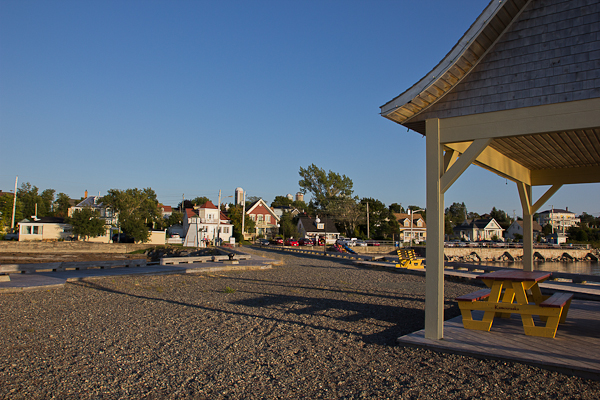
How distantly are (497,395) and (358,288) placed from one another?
367 inches

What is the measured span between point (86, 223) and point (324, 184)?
137ft

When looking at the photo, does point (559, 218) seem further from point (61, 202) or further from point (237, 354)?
point (237, 354)

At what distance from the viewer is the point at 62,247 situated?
143 ft

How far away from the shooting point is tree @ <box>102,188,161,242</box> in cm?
4831

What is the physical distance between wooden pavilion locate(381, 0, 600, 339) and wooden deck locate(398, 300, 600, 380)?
0.40 m

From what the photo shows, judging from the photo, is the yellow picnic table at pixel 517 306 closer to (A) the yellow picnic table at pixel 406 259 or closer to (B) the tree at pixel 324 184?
(A) the yellow picnic table at pixel 406 259

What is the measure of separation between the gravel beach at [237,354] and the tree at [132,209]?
38.9m

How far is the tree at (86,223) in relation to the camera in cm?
4666

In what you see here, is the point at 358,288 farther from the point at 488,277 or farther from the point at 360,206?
the point at 360,206

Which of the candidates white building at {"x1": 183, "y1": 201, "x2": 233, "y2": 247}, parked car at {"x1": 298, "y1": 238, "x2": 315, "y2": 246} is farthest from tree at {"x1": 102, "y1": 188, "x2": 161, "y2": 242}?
parked car at {"x1": 298, "y1": 238, "x2": 315, "y2": 246}

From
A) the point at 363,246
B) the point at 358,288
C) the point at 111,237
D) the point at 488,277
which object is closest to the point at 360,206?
the point at 363,246

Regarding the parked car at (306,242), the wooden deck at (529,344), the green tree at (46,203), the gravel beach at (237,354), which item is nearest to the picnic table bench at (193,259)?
the gravel beach at (237,354)

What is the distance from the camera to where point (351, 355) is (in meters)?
5.73

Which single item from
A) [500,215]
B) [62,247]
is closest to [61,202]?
[62,247]
